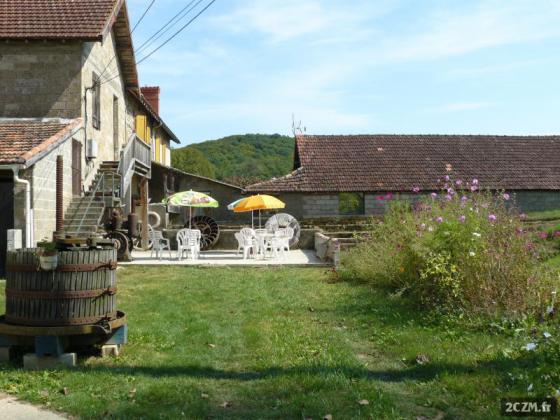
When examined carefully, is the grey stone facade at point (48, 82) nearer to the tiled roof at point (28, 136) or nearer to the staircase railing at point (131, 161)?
the tiled roof at point (28, 136)

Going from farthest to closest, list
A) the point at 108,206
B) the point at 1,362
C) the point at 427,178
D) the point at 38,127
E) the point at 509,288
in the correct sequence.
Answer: the point at 427,178
the point at 108,206
the point at 38,127
the point at 509,288
the point at 1,362

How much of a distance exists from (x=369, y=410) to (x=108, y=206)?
1475 centimetres

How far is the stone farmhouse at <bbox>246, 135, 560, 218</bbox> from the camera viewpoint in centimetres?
2975

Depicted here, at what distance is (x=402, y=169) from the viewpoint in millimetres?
31234

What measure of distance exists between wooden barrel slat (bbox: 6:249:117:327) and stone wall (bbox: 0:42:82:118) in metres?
12.4

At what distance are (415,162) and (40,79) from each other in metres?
20.4

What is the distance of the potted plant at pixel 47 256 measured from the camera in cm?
588

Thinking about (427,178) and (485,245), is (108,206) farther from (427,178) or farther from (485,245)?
(427,178)

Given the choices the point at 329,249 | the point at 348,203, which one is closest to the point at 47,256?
the point at 329,249

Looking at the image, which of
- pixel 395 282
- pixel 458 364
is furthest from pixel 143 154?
pixel 458 364

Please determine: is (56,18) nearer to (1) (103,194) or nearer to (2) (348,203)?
(1) (103,194)

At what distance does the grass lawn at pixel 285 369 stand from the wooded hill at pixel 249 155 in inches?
2479

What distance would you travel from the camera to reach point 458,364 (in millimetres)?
5555

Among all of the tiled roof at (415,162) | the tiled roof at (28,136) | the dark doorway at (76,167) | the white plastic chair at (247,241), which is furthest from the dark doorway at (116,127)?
the tiled roof at (415,162)
